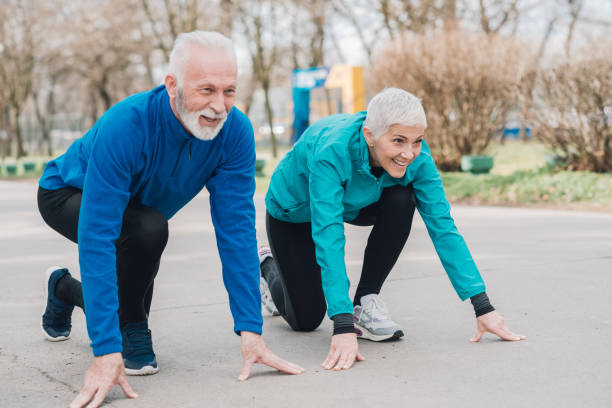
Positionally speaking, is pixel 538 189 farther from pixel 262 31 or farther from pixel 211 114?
pixel 262 31

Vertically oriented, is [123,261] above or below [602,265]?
above

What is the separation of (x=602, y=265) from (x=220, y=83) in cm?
353

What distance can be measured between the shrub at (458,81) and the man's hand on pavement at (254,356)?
31.2 feet

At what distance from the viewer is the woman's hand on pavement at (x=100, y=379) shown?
2.58m

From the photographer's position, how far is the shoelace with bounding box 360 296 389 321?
Result: 11.5ft

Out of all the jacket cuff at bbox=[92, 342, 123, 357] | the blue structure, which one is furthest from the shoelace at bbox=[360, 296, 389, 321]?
the blue structure

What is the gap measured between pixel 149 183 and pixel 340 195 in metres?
0.79

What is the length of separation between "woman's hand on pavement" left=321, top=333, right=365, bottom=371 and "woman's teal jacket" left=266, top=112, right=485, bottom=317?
105mm

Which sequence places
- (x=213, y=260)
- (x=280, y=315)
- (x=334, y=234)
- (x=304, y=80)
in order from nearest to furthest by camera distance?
1. (x=334, y=234)
2. (x=280, y=315)
3. (x=213, y=260)
4. (x=304, y=80)

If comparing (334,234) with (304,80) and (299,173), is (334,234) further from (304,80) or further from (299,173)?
(304,80)

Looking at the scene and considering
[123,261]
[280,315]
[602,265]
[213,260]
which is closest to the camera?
[123,261]

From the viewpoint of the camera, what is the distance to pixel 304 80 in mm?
20375

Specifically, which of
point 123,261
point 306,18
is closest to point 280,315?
point 123,261

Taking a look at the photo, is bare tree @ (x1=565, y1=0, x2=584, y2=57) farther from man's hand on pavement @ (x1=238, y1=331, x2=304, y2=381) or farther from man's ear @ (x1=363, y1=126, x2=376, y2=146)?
man's hand on pavement @ (x1=238, y1=331, x2=304, y2=381)
